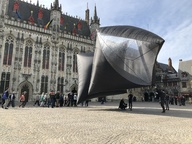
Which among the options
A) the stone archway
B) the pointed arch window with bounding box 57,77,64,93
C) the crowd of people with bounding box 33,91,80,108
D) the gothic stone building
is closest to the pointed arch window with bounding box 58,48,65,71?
the gothic stone building

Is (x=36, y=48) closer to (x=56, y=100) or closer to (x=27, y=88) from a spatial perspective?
(x=27, y=88)

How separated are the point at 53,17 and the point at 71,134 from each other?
35.2 meters

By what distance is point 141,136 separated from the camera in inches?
216

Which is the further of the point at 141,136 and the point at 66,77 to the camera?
the point at 66,77

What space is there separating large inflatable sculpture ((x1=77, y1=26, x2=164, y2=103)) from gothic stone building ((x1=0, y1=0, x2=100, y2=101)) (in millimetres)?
20495

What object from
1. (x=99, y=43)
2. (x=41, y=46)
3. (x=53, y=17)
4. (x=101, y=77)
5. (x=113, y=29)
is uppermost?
(x=53, y=17)

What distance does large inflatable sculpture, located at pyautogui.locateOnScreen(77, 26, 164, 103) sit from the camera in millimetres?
13398

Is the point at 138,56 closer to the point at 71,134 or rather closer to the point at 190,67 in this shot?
the point at 71,134

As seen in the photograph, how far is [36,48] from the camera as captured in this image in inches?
1315

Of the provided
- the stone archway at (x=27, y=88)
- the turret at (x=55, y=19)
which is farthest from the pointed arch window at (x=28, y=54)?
the turret at (x=55, y=19)

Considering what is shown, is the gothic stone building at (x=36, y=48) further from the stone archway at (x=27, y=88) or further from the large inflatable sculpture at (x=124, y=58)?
the large inflatable sculpture at (x=124, y=58)

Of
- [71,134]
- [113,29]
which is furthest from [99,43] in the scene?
[71,134]

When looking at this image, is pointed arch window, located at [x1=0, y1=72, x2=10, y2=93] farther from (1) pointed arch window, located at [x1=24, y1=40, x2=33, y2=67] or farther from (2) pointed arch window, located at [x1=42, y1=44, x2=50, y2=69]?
(2) pointed arch window, located at [x1=42, y1=44, x2=50, y2=69]

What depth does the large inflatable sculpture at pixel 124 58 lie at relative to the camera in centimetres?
1340
